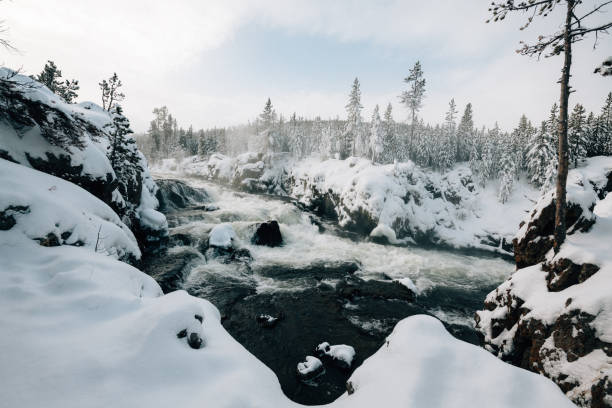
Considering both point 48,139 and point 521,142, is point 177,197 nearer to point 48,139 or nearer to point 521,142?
point 48,139

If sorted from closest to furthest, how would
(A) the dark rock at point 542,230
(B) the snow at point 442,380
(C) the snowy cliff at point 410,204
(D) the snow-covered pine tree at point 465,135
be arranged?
(B) the snow at point 442,380 < (A) the dark rock at point 542,230 < (C) the snowy cliff at point 410,204 < (D) the snow-covered pine tree at point 465,135

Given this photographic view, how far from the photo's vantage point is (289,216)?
114 ft

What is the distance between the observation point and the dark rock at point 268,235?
24000 mm

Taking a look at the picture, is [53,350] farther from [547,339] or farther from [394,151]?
[394,151]

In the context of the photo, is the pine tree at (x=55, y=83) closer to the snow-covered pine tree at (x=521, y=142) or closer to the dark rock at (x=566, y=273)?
the dark rock at (x=566, y=273)

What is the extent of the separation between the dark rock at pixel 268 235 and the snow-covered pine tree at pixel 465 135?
5951cm

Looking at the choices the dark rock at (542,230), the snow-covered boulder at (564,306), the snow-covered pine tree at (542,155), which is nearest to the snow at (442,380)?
the snow-covered boulder at (564,306)

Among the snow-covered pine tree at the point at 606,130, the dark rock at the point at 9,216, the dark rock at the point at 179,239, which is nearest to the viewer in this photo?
the dark rock at the point at 9,216

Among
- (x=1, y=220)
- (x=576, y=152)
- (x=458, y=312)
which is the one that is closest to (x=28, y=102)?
(x=1, y=220)

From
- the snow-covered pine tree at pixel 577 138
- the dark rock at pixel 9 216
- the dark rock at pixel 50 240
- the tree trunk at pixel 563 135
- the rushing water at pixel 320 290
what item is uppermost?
the snow-covered pine tree at pixel 577 138

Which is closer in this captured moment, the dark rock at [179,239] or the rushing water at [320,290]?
the rushing water at [320,290]

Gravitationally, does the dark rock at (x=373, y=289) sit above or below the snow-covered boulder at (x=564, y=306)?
below

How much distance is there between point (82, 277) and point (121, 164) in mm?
16153

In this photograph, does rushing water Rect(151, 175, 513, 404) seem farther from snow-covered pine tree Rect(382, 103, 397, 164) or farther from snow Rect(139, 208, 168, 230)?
snow-covered pine tree Rect(382, 103, 397, 164)
